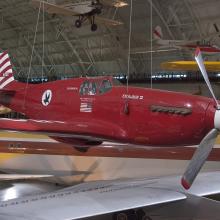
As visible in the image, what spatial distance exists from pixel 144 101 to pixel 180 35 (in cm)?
1459

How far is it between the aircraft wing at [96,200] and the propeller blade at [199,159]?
2.63 feet

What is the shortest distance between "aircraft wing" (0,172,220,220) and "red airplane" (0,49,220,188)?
2.04 ft

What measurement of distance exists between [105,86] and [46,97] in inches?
32.7

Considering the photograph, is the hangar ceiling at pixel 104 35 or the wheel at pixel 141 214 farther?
the hangar ceiling at pixel 104 35

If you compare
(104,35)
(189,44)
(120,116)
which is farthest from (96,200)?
(104,35)

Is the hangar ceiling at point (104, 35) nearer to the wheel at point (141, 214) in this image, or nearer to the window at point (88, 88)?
the wheel at point (141, 214)

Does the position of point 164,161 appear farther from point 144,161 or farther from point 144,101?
point 144,101

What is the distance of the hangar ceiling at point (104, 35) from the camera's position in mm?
17280

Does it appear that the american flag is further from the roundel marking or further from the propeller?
the propeller

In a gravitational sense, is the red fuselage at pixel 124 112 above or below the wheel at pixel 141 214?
above

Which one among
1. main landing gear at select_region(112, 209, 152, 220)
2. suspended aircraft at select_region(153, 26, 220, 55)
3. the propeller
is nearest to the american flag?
the propeller

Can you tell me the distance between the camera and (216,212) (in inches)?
213

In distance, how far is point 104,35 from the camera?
2069cm

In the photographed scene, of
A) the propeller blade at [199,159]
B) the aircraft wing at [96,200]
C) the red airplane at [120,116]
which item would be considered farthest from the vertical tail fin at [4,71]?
the propeller blade at [199,159]
